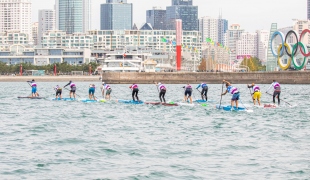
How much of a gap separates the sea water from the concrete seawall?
7610 centimetres

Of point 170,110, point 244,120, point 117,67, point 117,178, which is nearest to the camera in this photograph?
point 117,178

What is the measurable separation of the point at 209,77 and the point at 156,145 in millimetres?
100094

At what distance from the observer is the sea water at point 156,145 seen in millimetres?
22578

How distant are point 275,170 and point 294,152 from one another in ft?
11.8

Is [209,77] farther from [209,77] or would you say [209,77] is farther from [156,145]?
[156,145]

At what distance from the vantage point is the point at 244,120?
38.5m

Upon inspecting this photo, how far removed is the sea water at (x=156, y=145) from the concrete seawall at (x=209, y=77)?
7610 centimetres

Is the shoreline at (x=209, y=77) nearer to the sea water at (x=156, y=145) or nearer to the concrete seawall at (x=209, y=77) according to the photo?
the concrete seawall at (x=209, y=77)

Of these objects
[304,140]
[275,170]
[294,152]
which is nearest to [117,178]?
[275,170]

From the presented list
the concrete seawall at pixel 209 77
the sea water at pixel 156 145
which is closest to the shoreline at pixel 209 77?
the concrete seawall at pixel 209 77

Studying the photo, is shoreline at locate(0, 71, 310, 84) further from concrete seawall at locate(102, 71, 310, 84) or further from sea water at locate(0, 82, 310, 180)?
sea water at locate(0, 82, 310, 180)

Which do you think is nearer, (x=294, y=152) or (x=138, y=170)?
(x=138, y=170)

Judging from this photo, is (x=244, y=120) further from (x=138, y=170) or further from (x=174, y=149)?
(x=138, y=170)

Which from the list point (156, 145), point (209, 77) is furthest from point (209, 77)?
point (156, 145)
